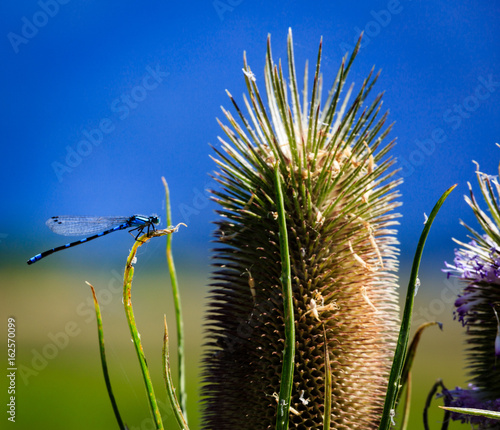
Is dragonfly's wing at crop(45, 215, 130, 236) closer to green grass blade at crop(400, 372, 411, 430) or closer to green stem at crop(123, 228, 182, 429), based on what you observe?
green stem at crop(123, 228, 182, 429)

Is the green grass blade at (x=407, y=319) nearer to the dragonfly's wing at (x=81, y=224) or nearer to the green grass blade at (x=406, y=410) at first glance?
the green grass blade at (x=406, y=410)

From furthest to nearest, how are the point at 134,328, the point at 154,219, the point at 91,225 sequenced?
1. the point at 91,225
2. the point at 154,219
3. the point at 134,328

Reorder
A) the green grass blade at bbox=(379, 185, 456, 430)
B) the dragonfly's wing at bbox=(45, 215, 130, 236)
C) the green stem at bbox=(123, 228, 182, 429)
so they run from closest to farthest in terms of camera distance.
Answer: the green grass blade at bbox=(379, 185, 456, 430) < the green stem at bbox=(123, 228, 182, 429) < the dragonfly's wing at bbox=(45, 215, 130, 236)

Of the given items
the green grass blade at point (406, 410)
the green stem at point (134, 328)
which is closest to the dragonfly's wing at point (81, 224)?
the green stem at point (134, 328)

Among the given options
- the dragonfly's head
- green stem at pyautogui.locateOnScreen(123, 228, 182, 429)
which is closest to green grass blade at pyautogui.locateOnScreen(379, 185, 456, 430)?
green stem at pyautogui.locateOnScreen(123, 228, 182, 429)

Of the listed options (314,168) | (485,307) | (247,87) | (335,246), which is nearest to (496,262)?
(485,307)

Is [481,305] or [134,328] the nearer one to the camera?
[134,328]

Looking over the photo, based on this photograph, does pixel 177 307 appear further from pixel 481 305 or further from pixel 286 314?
pixel 481 305

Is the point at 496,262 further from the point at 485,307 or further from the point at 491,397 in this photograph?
the point at 491,397

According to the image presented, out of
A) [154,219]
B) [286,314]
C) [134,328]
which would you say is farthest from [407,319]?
[154,219]
